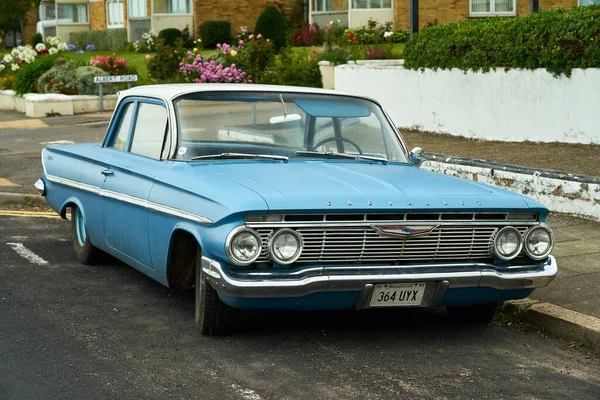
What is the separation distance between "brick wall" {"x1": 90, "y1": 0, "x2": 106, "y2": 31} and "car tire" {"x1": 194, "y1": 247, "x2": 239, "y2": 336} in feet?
185

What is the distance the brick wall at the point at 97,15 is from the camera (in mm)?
60812

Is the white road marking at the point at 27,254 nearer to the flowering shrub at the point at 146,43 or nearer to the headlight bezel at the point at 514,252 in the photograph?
the headlight bezel at the point at 514,252

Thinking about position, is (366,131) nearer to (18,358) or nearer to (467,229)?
(467,229)

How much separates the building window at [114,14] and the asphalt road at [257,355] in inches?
2045

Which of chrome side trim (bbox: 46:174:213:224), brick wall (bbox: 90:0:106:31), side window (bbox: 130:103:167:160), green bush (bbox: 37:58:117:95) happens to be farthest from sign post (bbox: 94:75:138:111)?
brick wall (bbox: 90:0:106:31)

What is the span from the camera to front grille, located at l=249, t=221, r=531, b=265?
5.96 metres

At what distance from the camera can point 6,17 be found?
6925 centimetres

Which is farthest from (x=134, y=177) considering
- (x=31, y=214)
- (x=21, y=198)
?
(x=21, y=198)

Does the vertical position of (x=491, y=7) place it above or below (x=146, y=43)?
above

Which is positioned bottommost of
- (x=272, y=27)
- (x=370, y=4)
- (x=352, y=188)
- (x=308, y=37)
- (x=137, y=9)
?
(x=352, y=188)

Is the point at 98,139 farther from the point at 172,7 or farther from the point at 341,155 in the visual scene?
the point at 172,7

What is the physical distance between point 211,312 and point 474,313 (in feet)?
5.82

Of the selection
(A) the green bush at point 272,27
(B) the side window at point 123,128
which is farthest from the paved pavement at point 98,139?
(A) the green bush at point 272,27

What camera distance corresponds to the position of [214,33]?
46.1 m
